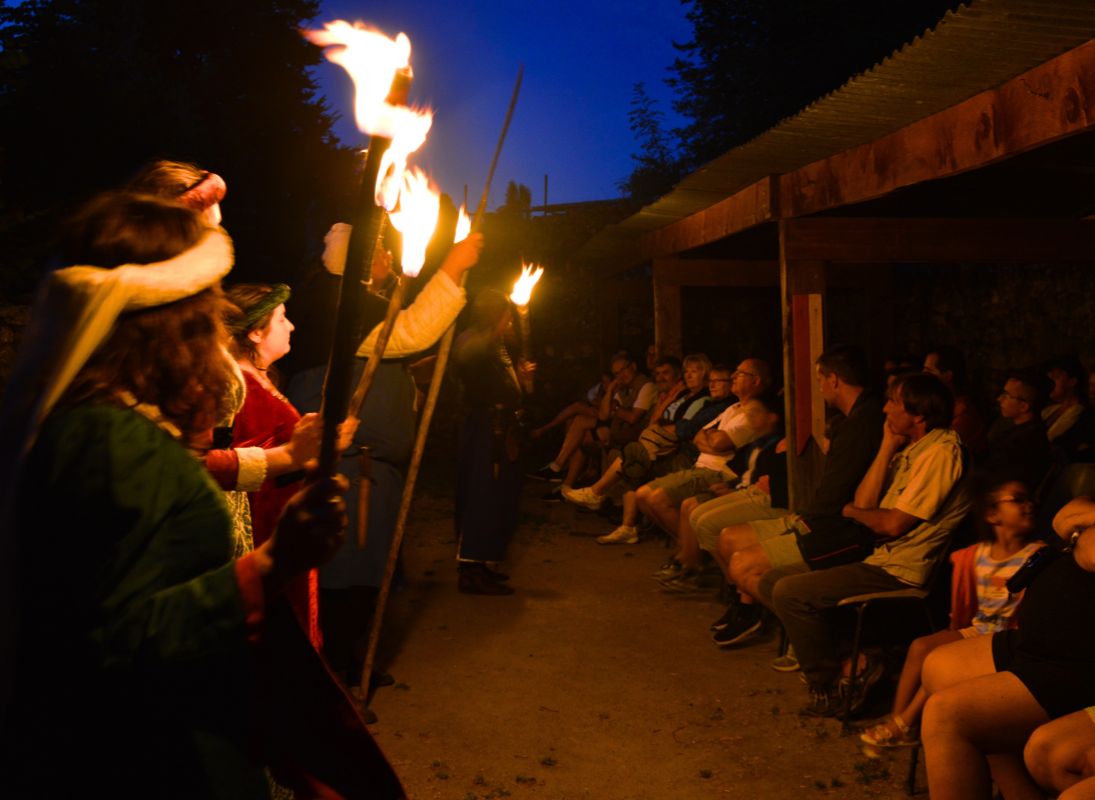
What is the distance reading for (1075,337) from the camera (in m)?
9.58

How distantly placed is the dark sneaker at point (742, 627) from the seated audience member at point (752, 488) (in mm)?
743

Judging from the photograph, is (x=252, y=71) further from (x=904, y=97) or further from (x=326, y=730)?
(x=326, y=730)

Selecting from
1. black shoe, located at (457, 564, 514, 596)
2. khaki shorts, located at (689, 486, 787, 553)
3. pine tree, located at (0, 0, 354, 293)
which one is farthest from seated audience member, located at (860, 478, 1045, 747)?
pine tree, located at (0, 0, 354, 293)

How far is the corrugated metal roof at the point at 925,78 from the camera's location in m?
3.40

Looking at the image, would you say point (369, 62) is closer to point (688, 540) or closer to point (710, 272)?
point (688, 540)

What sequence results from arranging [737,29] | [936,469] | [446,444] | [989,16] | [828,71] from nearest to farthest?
[989,16] < [936,469] < [446,444] < [828,71] < [737,29]

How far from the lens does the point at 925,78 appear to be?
4203 mm

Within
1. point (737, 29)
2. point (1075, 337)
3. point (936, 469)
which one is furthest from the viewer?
point (737, 29)

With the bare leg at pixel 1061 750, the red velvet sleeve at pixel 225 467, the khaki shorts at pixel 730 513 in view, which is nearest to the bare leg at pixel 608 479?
the khaki shorts at pixel 730 513

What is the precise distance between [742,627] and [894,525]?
5.00ft

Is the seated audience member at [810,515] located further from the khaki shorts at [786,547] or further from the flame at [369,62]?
the flame at [369,62]

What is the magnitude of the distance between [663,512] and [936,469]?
127 inches

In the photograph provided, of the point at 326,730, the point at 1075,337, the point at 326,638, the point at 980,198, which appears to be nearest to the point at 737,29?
the point at 1075,337

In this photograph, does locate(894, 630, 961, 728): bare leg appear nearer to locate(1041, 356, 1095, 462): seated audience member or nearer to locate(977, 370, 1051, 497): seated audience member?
locate(977, 370, 1051, 497): seated audience member
